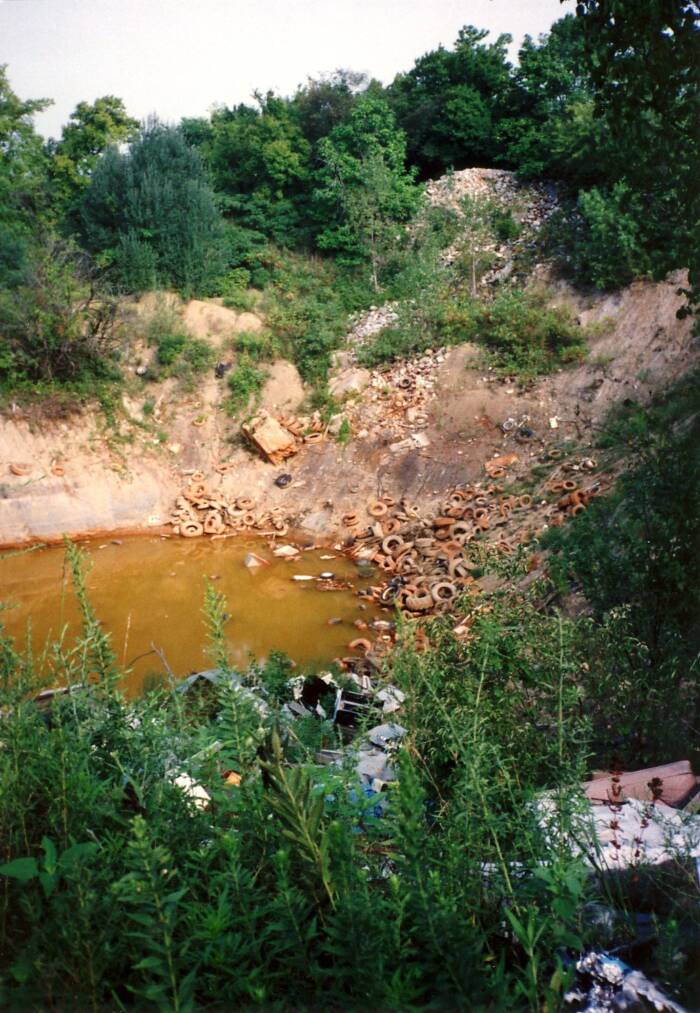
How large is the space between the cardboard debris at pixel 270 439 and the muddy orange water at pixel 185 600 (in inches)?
78.0

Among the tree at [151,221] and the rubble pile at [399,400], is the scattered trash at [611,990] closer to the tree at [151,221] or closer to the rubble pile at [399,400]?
the rubble pile at [399,400]

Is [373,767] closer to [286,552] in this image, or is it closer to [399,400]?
[286,552]

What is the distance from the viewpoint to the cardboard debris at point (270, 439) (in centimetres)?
1355

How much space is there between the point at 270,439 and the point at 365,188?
730 cm

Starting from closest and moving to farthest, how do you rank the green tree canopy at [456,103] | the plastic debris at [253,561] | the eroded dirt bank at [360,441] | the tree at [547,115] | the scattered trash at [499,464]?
the plastic debris at [253,561] → the scattered trash at [499,464] → the eroded dirt bank at [360,441] → the tree at [547,115] → the green tree canopy at [456,103]

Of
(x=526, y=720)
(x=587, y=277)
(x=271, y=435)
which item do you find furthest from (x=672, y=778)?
(x=587, y=277)

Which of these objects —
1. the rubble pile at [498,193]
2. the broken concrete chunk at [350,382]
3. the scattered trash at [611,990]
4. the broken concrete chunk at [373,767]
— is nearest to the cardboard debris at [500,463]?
the broken concrete chunk at [350,382]

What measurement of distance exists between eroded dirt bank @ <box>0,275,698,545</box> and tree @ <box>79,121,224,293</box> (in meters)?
3.80

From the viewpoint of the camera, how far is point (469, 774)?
201 centimetres

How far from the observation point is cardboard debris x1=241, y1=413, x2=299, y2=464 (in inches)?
534

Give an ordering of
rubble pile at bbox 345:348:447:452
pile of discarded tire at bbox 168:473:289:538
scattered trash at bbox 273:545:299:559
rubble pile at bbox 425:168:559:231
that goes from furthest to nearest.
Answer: rubble pile at bbox 425:168:559:231 → rubble pile at bbox 345:348:447:452 → pile of discarded tire at bbox 168:473:289:538 → scattered trash at bbox 273:545:299:559

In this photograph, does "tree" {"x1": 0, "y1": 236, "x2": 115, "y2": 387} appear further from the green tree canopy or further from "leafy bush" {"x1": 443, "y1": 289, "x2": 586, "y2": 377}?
the green tree canopy

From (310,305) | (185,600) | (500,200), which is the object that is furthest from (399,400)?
(500,200)

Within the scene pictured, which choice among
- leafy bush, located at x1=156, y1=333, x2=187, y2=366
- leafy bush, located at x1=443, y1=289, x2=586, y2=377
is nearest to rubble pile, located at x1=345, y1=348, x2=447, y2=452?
leafy bush, located at x1=443, y1=289, x2=586, y2=377
